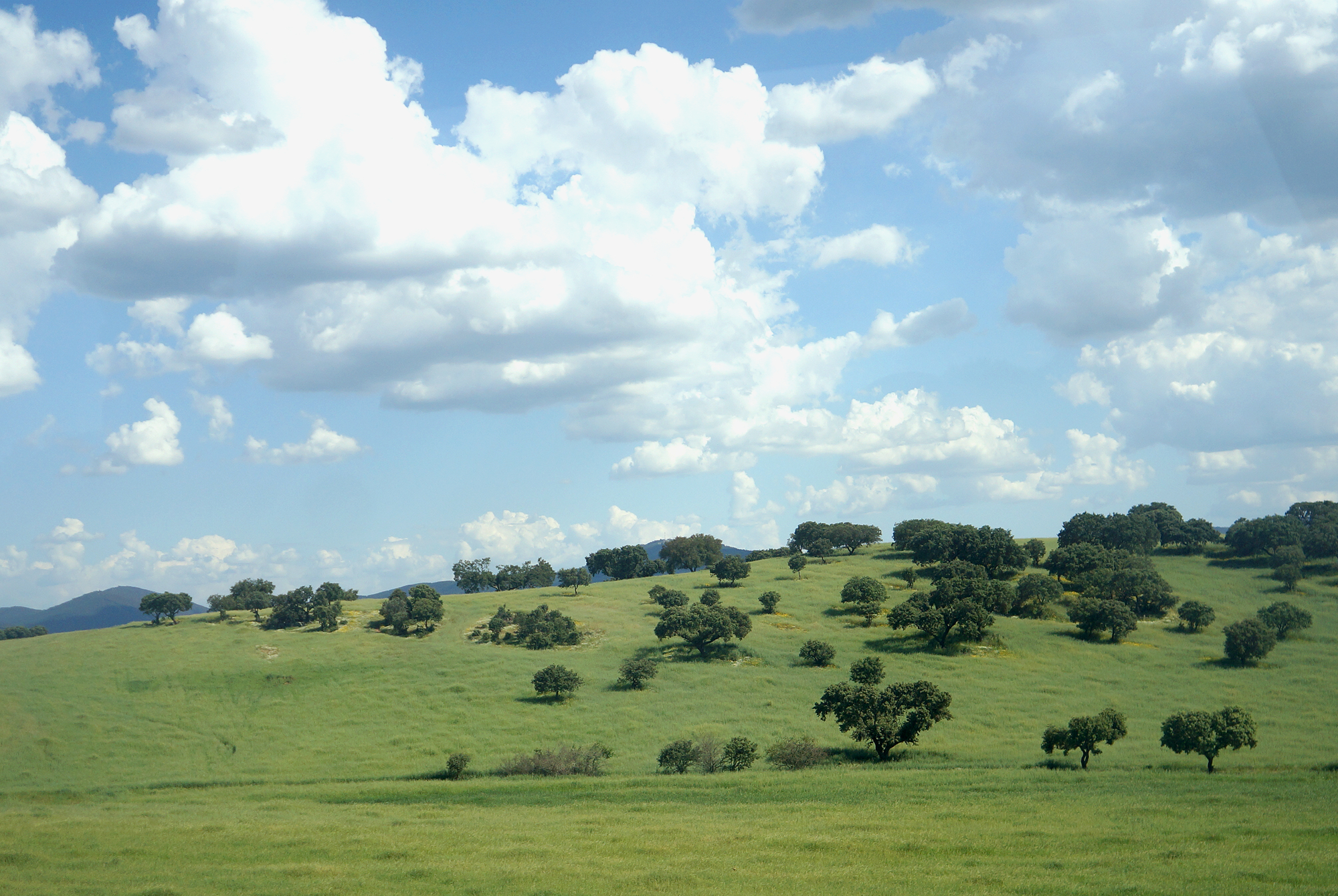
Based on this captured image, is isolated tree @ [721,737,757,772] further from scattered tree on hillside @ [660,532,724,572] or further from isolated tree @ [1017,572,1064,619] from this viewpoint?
scattered tree on hillside @ [660,532,724,572]

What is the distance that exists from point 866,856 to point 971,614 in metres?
66.5

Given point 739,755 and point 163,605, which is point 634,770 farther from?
point 163,605

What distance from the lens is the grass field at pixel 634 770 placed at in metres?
28.1

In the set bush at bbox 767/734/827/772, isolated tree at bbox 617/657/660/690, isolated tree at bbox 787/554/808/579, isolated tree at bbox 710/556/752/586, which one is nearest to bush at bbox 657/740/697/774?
bush at bbox 767/734/827/772

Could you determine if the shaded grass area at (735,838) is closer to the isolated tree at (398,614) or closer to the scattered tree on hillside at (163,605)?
the isolated tree at (398,614)

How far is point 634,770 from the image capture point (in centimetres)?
5459

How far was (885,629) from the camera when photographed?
9944 centimetres

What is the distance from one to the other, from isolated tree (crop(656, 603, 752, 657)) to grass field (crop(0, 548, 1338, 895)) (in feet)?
8.08

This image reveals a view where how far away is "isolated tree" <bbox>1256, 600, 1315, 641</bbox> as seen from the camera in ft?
309

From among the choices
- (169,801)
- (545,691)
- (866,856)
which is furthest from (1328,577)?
(169,801)

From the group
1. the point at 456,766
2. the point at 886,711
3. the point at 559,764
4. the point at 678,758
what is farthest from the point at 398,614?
the point at 886,711

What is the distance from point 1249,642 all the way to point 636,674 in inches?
2536

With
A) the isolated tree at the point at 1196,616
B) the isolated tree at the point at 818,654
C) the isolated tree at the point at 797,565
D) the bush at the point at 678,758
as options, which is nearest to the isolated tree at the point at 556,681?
the bush at the point at 678,758

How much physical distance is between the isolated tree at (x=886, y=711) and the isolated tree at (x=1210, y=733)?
13.4m
